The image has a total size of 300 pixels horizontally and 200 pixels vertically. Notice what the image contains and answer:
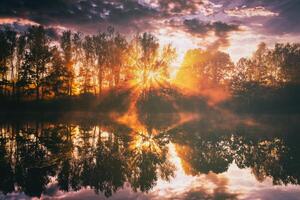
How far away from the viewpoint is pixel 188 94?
255ft

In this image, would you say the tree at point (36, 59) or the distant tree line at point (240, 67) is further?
the distant tree line at point (240, 67)

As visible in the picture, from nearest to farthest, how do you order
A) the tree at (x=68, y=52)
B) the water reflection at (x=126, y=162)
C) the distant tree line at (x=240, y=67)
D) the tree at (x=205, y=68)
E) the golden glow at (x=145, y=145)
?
the water reflection at (x=126, y=162)
the golden glow at (x=145, y=145)
the tree at (x=68, y=52)
the distant tree line at (x=240, y=67)
the tree at (x=205, y=68)

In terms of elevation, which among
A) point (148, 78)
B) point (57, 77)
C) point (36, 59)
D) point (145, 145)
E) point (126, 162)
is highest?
point (36, 59)

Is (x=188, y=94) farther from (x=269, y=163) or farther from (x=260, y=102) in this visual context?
(x=269, y=163)

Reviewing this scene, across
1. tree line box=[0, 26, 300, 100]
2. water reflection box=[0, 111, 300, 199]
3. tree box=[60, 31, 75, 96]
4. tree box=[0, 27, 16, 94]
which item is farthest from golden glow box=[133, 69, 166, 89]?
water reflection box=[0, 111, 300, 199]

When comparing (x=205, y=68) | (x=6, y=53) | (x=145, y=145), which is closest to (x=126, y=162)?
(x=145, y=145)

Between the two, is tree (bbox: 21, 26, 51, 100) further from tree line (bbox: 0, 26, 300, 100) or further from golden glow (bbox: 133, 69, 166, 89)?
golden glow (bbox: 133, 69, 166, 89)

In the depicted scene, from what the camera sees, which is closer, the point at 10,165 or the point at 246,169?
the point at 10,165

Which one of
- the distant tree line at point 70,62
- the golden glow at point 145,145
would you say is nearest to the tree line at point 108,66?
the distant tree line at point 70,62

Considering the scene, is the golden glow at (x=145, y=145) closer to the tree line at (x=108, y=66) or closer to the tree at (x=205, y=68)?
the tree line at (x=108, y=66)

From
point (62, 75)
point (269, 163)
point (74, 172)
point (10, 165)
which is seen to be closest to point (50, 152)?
point (10, 165)

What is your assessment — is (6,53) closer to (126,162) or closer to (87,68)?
(87,68)

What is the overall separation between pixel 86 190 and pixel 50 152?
8076mm

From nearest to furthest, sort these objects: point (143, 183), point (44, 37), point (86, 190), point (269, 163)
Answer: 1. point (86, 190)
2. point (143, 183)
3. point (269, 163)
4. point (44, 37)
